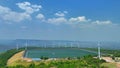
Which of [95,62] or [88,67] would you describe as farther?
[95,62]

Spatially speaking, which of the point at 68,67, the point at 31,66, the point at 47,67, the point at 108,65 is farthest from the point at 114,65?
the point at 31,66

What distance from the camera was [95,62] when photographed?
32.1 m

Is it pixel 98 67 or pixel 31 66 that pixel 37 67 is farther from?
pixel 98 67

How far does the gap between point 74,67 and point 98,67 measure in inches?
107

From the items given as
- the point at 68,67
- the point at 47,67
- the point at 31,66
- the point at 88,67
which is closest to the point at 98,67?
the point at 88,67

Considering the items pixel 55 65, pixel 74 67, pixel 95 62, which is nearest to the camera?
pixel 74 67

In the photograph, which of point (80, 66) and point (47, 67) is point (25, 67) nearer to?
point (47, 67)

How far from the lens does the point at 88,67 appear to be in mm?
27500

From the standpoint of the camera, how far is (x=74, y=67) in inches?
1082

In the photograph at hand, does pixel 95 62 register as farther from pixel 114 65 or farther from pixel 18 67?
pixel 18 67

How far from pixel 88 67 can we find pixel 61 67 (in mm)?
2867

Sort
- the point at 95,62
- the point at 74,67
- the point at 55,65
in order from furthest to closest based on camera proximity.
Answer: the point at 95,62, the point at 55,65, the point at 74,67

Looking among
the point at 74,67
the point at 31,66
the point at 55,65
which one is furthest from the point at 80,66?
the point at 31,66

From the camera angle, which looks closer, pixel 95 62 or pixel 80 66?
pixel 80 66
